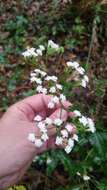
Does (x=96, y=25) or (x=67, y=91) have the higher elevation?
(x=67, y=91)

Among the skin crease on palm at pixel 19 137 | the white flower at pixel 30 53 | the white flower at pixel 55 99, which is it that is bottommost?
the skin crease on palm at pixel 19 137

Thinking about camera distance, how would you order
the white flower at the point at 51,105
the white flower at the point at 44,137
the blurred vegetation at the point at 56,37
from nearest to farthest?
the white flower at the point at 44,137, the white flower at the point at 51,105, the blurred vegetation at the point at 56,37

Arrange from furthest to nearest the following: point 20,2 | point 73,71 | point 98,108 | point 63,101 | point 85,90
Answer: point 20,2 < point 85,90 < point 98,108 < point 73,71 < point 63,101

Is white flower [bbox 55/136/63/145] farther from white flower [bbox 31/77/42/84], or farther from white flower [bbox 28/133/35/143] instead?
white flower [bbox 31/77/42/84]

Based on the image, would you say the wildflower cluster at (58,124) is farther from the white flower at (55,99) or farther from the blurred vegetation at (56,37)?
the blurred vegetation at (56,37)

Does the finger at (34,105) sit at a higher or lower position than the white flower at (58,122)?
lower

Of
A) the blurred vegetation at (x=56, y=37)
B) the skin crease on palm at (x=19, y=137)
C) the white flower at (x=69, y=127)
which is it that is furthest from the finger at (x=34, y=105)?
the blurred vegetation at (x=56, y=37)

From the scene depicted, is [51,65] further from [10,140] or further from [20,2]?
[10,140]

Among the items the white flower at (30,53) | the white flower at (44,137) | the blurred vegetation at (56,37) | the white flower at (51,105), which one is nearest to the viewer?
the white flower at (44,137)

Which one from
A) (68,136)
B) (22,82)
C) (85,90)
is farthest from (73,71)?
(22,82)
